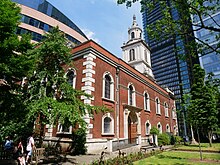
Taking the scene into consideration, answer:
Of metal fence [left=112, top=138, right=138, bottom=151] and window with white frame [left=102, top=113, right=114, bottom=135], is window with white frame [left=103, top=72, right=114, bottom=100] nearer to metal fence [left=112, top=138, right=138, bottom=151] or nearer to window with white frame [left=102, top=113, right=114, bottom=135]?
window with white frame [left=102, top=113, right=114, bottom=135]

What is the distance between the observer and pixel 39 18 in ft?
115

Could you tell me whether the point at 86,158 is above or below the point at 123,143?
below

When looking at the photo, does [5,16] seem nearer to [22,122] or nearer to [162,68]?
[22,122]

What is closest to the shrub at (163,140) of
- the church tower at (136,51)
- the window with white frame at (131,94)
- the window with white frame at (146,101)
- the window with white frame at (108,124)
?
the window with white frame at (146,101)

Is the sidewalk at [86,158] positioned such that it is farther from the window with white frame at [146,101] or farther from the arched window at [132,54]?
the arched window at [132,54]

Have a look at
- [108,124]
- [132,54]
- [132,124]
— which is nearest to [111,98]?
[108,124]

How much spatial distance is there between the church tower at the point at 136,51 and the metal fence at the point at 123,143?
15686 mm

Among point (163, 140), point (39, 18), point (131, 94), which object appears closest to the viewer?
point (131, 94)

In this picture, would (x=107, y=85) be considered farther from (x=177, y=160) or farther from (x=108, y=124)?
(x=177, y=160)

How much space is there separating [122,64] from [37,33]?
950 inches

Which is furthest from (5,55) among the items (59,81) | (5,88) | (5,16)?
(59,81)

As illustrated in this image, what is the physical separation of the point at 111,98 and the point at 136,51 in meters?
18.7

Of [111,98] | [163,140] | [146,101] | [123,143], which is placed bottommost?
[163,140]

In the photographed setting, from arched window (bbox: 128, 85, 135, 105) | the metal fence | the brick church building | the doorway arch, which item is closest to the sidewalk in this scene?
the metal fence
